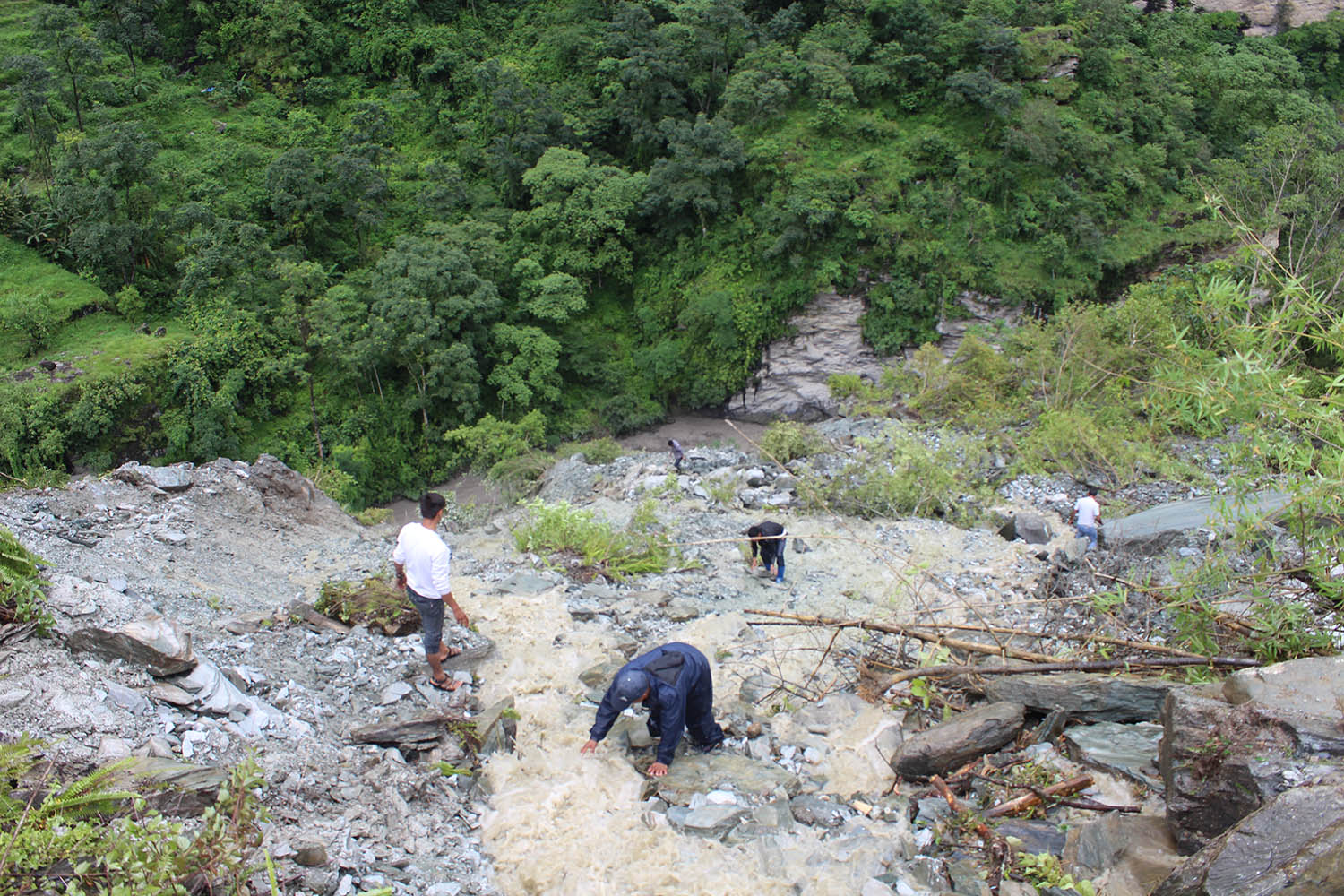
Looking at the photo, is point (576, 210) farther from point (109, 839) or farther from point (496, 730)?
point (109, 839)

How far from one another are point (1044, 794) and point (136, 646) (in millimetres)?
4077

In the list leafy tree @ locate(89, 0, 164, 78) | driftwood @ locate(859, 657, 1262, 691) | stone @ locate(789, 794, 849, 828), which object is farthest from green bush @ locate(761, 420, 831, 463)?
leafy tree @ locate(89, 0, 164, 78)

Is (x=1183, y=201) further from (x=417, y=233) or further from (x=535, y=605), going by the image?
(x=535, y=605)

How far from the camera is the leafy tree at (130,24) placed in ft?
69.2

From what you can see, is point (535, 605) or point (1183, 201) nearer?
point (535, 605)

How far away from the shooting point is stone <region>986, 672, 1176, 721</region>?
383cm

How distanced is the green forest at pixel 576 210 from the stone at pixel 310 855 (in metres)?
11.0

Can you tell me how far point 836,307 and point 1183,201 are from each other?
809 centimetres

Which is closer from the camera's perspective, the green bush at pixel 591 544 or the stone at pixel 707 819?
the stone at pixel 707 819

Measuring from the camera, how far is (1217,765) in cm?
295

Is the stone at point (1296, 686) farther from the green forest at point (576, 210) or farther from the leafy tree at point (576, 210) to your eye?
the leafy tree at point (576, 210)

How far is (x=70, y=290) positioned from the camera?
16.3 metres

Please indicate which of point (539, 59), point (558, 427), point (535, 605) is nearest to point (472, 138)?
point (539, 59)

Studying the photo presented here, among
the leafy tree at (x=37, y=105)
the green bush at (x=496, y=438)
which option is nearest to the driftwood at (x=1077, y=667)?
the green bush at (x=496, y=438)
